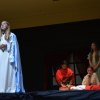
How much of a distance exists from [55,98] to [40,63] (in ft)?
14.8

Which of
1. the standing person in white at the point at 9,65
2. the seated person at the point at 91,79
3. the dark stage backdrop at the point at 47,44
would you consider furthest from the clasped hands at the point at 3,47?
the dark stage backdrop at the point at 47,44

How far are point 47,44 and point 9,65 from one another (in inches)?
134

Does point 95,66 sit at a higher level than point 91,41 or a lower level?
lower

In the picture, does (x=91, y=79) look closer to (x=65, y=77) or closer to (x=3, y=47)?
(x=65, y=77)

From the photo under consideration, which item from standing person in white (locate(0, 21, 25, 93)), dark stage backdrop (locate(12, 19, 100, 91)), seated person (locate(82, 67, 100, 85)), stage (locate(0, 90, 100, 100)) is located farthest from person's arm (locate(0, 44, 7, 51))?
dark stage backdrop (locate(12, 19, 100, 91))

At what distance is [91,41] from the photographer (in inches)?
381

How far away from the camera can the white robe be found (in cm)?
667

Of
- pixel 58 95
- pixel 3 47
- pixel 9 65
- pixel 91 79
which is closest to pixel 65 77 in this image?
pixel 91 79

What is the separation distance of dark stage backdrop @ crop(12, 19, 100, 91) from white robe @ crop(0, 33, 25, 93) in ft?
10.7

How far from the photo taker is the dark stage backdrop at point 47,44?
9797 millimetres

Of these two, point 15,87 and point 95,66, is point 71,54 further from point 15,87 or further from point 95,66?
point 15,87

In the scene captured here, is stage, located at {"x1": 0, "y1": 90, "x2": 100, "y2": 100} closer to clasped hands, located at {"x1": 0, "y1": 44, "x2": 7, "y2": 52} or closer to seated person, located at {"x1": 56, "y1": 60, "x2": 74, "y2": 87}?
clasped hands, located at {"x1": 0, "y1": 44, "x2": 7, "y2": 52}

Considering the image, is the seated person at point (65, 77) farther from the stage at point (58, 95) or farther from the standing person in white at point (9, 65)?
the stage at point (58, 95)

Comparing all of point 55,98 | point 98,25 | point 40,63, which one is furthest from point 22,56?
point 55,98
